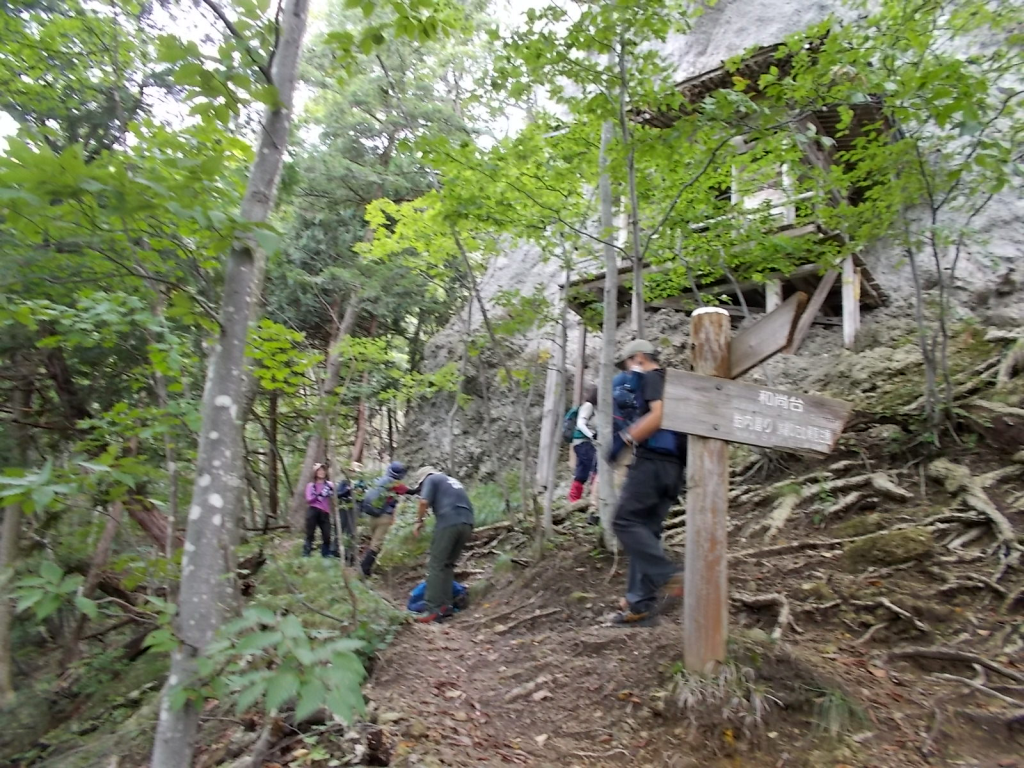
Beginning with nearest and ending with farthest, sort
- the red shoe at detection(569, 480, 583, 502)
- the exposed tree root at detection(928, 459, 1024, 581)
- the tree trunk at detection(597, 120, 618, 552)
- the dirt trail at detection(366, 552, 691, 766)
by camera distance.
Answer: the dirt trail at detection(366, 552, 691, 766) < the exposed tree root at detection(928, 459, 1024, 581) < the tree trunk at detection(597, 120, 618, 552) < the red shoe at detection(569, 480, 583, 502)

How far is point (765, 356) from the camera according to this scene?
382 centimetres

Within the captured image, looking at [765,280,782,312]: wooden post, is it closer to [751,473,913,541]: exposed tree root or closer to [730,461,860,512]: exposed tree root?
[730,461,860,512]: exposed tree root

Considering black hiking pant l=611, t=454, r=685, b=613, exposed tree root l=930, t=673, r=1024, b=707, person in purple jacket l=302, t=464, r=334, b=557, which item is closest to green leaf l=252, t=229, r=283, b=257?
black hiking pant l=611, t=454, r=685, b=613

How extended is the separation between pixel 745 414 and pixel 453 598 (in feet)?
15.0

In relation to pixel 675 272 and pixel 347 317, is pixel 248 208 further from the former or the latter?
pixel 347 317

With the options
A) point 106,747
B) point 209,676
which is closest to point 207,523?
point 209,676

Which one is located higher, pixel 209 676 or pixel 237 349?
pixel 237 349

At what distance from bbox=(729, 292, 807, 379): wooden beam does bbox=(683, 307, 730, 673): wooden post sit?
238mm

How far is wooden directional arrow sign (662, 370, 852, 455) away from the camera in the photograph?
3701mm

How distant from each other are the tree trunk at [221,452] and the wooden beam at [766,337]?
2.69 m

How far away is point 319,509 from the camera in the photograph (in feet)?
32.4

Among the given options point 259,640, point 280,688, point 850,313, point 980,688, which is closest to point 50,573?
point 259,640

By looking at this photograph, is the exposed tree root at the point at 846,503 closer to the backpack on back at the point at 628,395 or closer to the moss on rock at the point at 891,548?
the moss on rock at the point at 891,548

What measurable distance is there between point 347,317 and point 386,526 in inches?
249
